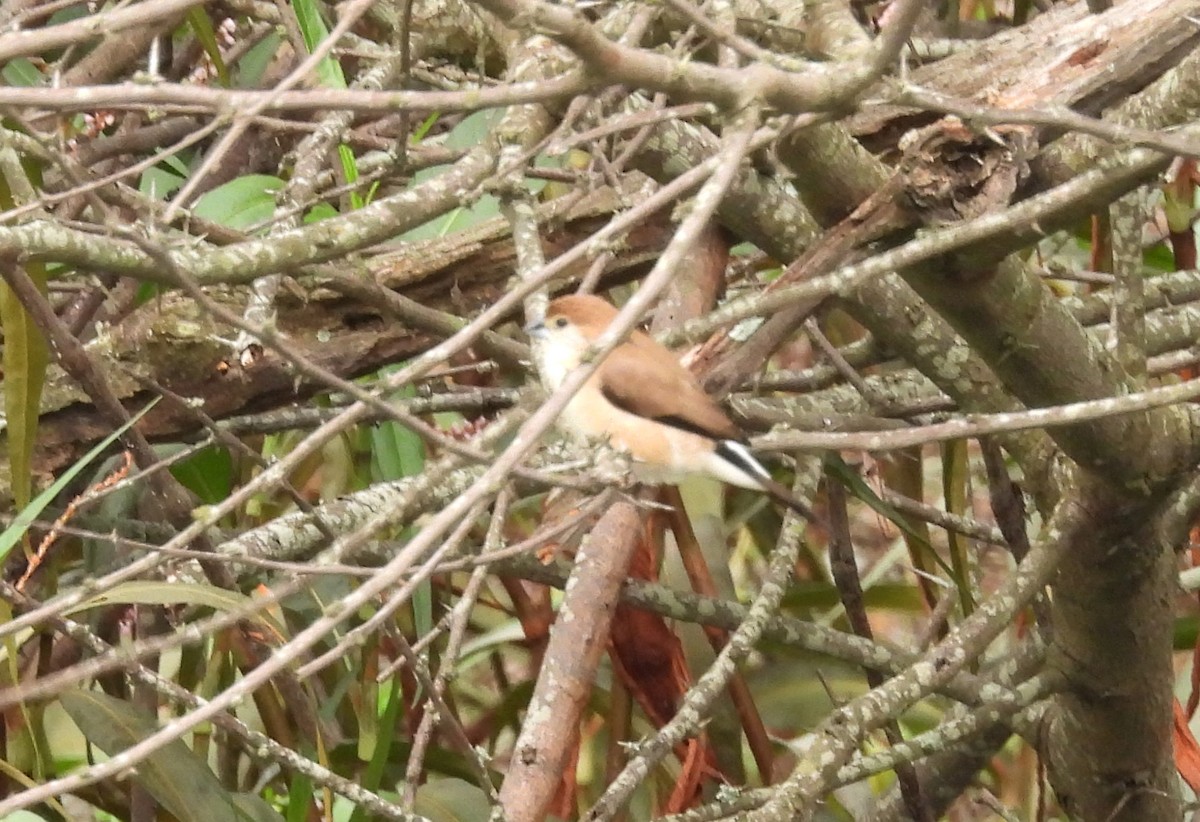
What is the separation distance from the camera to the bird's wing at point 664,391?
2061mm

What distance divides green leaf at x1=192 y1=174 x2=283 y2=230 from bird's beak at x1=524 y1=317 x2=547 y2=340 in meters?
0.54

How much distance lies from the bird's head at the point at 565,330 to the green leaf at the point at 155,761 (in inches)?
28.1

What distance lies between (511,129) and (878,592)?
1.87 m

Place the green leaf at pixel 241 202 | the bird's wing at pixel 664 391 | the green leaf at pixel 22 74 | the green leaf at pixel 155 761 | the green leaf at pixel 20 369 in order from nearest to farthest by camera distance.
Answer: the green leaf at pixel 20 369 → the green leaf at pixel 155 761 → the bird's wing at pixel 664 391 → the green leaf at pixel 241 202 → the green leaf at pixel 22 74

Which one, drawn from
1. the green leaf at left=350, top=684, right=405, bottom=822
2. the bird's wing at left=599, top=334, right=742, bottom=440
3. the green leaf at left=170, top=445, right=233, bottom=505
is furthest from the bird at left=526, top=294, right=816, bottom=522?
the green leaf at left=170, top=445, right=233, bottom=505

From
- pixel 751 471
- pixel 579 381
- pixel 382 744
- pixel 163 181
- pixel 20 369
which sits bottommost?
pixel 382 744

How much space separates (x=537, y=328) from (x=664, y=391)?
0.22 m

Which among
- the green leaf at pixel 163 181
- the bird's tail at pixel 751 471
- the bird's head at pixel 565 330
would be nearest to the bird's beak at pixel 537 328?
the bird's head at pixel 565 330

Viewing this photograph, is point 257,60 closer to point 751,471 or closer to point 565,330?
point 565,330

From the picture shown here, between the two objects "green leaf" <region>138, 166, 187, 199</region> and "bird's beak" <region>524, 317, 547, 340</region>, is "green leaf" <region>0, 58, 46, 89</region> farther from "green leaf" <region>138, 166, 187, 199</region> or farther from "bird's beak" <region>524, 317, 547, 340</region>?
"bird's beak" <region>524, 317, 547, 340</region>

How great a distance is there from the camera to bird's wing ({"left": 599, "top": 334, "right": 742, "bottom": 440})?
6.76ft

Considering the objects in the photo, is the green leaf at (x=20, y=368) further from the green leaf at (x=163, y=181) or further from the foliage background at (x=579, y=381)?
the green leaf at (x=163, y=181)

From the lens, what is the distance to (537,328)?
6.61ft

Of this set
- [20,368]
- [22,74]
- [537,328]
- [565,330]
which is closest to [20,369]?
[20,368]
